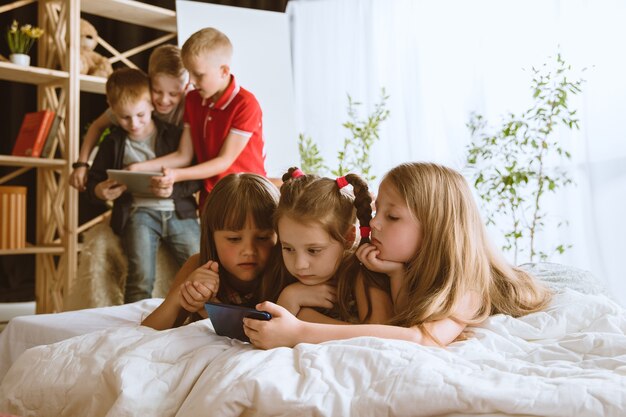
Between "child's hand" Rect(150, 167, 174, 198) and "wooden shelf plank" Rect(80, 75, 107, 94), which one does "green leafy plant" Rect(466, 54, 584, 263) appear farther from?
"wooden shelf plank" Rect(80, 75, 107, 94)

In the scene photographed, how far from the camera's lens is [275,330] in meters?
1.15

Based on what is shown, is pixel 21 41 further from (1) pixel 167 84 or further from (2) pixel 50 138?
(1) pixel 167 84

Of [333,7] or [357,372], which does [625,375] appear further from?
[333,7]

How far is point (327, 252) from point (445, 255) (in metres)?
0.23

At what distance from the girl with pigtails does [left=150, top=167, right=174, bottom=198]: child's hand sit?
1.12 metres

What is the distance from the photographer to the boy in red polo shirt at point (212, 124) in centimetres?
247

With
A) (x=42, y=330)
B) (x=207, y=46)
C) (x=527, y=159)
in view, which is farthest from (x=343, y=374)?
(x=527, y=159)

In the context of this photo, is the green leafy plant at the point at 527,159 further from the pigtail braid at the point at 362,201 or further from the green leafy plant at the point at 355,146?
the pigtail braid at the point at 362,201

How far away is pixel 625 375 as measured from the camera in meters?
0.99

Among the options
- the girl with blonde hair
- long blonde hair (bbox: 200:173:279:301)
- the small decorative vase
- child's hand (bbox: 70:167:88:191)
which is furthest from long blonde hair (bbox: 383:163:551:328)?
the small decorative vase

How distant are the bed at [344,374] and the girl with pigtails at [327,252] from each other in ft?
0.64

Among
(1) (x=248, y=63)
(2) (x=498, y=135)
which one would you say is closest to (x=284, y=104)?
(1) (x=248, y=63)

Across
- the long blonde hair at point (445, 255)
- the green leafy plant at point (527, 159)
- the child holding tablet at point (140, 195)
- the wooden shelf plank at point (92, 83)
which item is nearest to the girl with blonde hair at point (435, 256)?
the long blonde hair at point (445, 255)

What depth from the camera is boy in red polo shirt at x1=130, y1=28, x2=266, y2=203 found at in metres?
2.47
